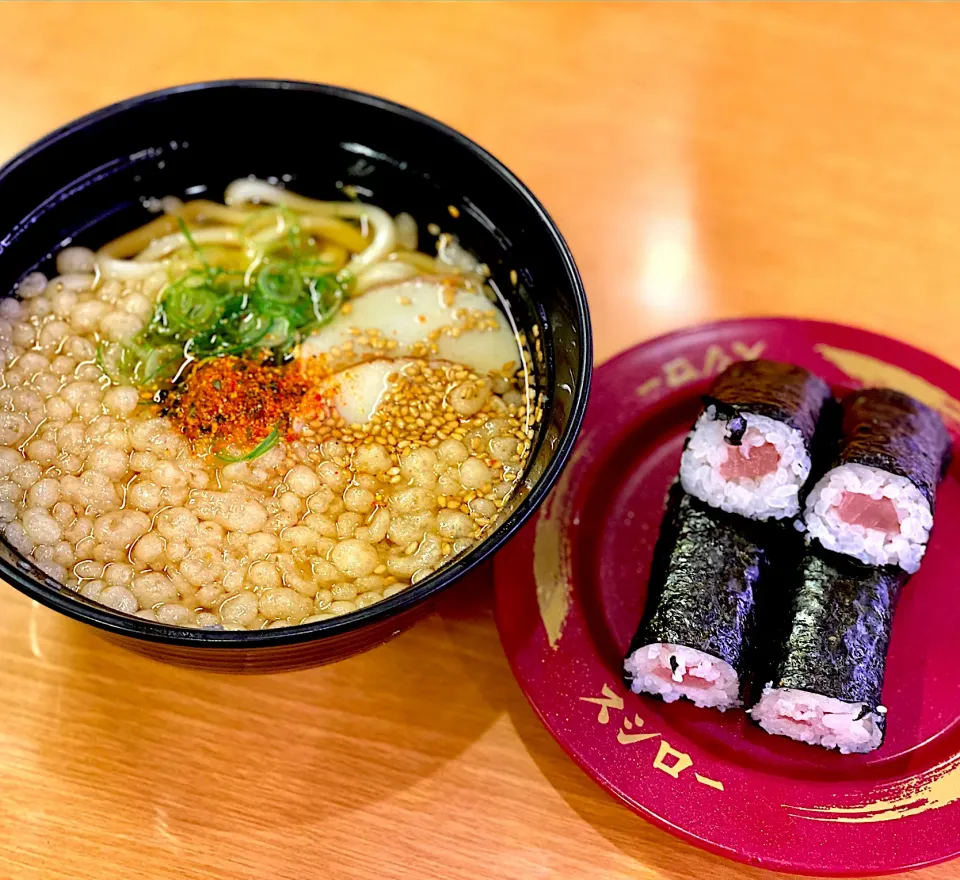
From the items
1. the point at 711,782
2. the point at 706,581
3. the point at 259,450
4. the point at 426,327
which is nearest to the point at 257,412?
the point at 259,450

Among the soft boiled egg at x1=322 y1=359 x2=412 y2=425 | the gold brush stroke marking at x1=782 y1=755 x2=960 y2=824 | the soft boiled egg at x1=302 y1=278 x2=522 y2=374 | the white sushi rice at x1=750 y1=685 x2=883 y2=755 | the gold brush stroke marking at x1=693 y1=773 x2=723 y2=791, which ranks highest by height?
the soft boiled egg at x1=302 y1=278 x2=522 y2=374

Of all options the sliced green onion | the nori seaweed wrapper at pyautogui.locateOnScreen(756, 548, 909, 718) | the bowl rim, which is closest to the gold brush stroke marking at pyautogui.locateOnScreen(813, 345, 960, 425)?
the nori seaweed wrapper at pyautogui.locateOnScreen(756, 548, 909, 718)

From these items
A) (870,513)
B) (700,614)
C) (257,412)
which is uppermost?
(870,513)

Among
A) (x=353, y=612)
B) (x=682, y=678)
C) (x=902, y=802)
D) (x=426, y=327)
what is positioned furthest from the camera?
(x=426, y=327)

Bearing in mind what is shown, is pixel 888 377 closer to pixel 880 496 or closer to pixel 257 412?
pixel 880 496

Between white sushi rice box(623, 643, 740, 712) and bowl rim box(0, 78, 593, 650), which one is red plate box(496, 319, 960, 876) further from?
bowl rim box(0, 78, 593, 650)

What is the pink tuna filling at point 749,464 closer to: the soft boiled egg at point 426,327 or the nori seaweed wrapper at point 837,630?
the nori seaweed wrapper at point 837,630

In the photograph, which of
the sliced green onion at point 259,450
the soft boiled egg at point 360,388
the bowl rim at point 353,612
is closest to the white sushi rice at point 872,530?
the bowl rim at point 353,612
